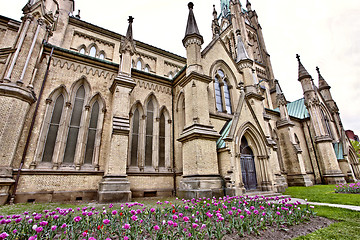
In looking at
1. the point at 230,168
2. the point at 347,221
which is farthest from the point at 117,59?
the point at 347,221

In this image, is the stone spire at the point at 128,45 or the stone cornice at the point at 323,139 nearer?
the stone spire at the point at 128,45

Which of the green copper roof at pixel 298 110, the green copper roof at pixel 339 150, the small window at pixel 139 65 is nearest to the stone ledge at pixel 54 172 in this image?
the small window at pixel 139 65

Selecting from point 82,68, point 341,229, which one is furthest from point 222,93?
point 341,229

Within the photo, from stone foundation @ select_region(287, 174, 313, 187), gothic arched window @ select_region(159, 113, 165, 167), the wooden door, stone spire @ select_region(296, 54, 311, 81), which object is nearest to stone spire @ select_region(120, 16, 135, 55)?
gothic arched window @ select_region(159, 113, 165, 167)

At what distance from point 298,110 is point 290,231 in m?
30.1

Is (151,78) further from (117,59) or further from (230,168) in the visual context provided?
(230,168)

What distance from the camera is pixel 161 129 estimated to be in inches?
554

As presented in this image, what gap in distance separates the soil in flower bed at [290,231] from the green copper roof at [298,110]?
84.7ft

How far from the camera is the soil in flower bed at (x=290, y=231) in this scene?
3931 mm

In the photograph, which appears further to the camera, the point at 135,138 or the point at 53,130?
the point at 135,138

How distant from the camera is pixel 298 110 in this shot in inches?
1142

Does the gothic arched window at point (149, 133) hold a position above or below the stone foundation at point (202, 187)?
above

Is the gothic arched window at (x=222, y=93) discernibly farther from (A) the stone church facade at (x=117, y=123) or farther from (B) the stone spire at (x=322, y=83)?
(B) the stone spire at (x=322, y=83)

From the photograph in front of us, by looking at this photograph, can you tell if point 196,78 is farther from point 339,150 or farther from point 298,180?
point 339,150
